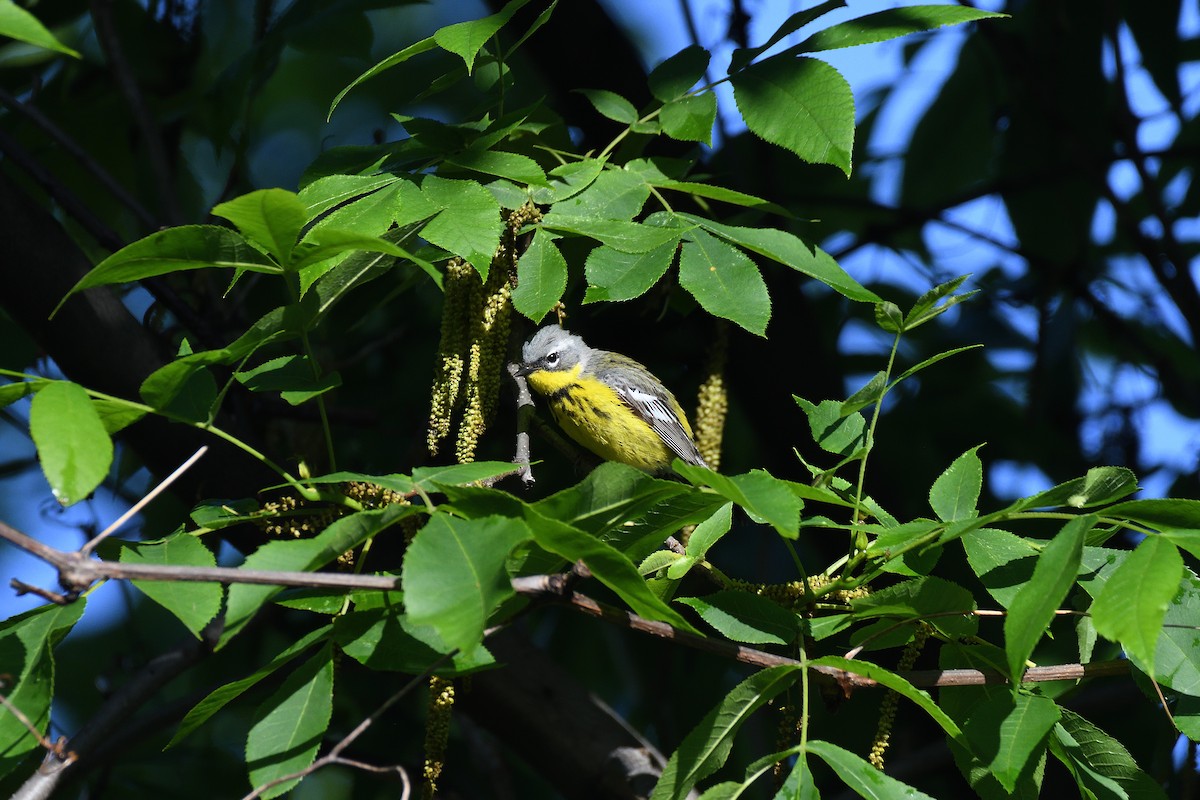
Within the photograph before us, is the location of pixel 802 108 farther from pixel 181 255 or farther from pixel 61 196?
pixel 61 196

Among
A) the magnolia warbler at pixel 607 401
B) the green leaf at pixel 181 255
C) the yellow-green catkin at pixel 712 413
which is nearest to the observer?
the green leaf at pixel 181 255

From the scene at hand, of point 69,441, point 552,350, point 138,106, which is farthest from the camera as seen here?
point 552,350

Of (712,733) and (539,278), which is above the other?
(539,278)

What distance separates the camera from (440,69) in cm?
692

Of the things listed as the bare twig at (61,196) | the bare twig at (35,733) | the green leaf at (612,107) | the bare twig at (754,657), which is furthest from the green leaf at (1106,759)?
the bare twig at (61,196)

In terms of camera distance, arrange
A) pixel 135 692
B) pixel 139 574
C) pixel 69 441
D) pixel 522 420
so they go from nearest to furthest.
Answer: pixel 139 574
pixel 69 441
pixel 522 420
pixel 135 692

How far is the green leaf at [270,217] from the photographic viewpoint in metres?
1.88

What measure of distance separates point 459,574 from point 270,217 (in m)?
0.71

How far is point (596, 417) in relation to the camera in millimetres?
4656

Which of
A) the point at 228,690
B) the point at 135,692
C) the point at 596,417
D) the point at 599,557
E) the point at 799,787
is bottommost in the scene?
the point at 135,692

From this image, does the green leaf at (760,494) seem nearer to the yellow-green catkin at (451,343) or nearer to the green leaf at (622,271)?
the green leaf at (622,271)

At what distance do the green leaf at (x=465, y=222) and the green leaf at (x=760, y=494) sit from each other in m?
0.61

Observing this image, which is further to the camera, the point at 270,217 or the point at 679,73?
the point at 679,73

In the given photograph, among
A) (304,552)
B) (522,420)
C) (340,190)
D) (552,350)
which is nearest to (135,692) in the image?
(522,420)
